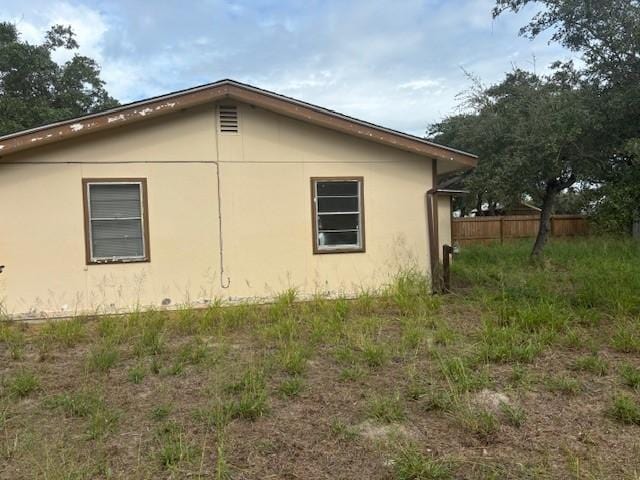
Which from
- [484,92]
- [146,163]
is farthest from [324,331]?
[484,92]

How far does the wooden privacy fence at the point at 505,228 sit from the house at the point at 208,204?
1232 cm

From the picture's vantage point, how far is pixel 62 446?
3.35m

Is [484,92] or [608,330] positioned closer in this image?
[608,330]

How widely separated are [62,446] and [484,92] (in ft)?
56.5

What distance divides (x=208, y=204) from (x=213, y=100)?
1.58 meters

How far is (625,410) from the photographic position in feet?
12.1

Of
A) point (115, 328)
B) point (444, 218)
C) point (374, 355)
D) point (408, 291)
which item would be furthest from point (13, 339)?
point (444, 218)

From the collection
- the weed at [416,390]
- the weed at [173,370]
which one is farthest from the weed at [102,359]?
the weed at [416,390]

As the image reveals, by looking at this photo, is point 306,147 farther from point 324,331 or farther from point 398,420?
point 398,420

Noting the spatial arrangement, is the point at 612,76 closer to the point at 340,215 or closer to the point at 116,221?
the point at 340,215

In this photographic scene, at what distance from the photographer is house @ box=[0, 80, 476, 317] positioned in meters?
7.19

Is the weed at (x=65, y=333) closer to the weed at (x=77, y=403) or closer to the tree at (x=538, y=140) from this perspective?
the weed at (x=77, y=403)

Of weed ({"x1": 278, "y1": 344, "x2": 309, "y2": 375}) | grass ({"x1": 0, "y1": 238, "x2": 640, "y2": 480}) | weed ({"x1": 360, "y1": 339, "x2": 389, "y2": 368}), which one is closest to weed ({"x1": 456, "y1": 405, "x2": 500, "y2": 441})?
grass ({"x1": 0, "y1": 238, "x2": 640, "y2": 480})

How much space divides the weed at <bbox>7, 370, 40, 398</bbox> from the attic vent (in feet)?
14.9
